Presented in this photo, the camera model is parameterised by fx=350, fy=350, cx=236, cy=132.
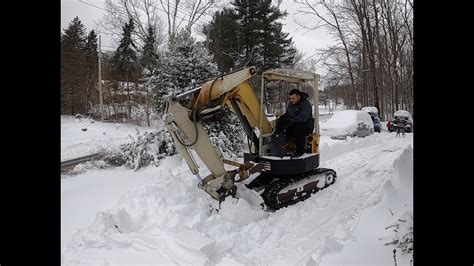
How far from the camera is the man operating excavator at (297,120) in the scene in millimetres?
5516

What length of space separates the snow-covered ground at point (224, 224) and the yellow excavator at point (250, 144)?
24 centimetres

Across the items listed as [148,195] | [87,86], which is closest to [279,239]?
[148,195]

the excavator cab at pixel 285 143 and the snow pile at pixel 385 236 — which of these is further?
the excavator cab at pixel 285 143

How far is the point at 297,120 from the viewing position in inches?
216

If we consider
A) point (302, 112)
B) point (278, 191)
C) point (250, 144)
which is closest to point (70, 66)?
point (250, 144)

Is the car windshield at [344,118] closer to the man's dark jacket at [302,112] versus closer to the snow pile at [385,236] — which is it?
the man's dark jacket at [302,112]

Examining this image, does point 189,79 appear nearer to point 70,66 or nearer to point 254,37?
point 70,66

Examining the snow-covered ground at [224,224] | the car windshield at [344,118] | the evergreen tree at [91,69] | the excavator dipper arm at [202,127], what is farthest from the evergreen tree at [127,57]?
the excavator dipper arm at [202,127]

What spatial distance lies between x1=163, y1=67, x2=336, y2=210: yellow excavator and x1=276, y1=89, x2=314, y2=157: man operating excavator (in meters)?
0.12

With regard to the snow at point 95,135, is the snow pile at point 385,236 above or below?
below

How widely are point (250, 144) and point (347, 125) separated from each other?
8445mm
